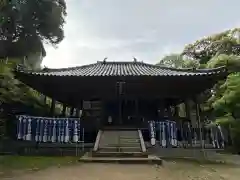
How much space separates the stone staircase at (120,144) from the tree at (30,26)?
52.4 ft

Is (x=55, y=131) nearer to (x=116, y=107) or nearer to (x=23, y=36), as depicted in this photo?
(x=116, y=107)

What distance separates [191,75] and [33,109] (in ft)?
35.7

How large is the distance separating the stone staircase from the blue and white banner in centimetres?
140

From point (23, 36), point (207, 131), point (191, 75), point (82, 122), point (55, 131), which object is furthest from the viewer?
point (23, 36)

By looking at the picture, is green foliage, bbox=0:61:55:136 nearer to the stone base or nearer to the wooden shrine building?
the wooden shrine building

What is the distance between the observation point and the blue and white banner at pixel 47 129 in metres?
12.4

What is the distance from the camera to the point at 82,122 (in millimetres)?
15242

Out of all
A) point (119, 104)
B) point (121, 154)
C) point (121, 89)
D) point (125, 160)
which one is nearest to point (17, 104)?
point (119, 104)

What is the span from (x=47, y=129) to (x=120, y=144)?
3.40 meters

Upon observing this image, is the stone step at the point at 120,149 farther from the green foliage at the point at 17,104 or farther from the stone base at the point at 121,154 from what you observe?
the green foliage at the point at 17,104

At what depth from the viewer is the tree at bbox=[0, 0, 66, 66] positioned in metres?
26.0

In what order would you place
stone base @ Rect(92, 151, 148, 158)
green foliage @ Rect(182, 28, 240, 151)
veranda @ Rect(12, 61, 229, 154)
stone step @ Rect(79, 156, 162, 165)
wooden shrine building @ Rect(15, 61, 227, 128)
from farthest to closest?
green foliage @ Rect(182, 28, 240, 151) < wooden shrine building @ Rect(15, 61, 227, 128) < veranda @ Rect(12, 61, 229, 154) < stone base @ Rect(92, 151, 148, 158) < stone step @ Rect(79, 156, 162, 165)

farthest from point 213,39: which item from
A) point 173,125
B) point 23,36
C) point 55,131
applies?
point 55,131

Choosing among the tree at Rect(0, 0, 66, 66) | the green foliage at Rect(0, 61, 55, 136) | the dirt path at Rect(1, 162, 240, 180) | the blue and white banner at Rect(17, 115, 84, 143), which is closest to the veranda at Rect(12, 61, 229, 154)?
the blue and white banner at Rect(17, 115, 84, 143)
